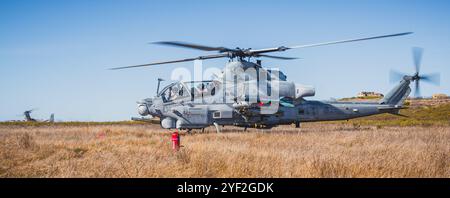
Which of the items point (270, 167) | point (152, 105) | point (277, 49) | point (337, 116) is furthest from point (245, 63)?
point (270, 167)

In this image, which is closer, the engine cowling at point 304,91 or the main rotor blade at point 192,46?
the main rotor blade at point 192,46

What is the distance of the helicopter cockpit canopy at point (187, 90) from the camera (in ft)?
63.7

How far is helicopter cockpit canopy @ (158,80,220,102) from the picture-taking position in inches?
764

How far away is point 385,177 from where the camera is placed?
6.36 m

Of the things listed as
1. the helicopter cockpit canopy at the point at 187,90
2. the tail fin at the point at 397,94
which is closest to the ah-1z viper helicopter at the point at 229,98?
the helicopter cockpit canopy at the point at 187,90

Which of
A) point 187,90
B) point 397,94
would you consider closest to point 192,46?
point 187,90

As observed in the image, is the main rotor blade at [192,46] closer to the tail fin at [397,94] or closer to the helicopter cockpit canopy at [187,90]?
the helicopter cockpit canopy at [187,90]

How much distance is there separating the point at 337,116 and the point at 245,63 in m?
6.78

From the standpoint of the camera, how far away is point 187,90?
19359 mm

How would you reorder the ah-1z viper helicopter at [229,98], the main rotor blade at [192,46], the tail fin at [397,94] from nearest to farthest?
the main rotor blade at [192,46]
the ah-1z viper helicopter at [229,98]
the tail fin at [397,94]

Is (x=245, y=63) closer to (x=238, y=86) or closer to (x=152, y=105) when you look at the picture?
(x=238, y=86)

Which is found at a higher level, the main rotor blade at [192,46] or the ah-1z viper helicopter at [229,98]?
the main rotor blade at [192,46]

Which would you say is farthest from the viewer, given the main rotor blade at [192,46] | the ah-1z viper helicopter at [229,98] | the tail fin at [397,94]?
the tail fin at [397,94]

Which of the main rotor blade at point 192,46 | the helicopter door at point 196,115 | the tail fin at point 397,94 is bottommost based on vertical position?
the helicopter door at point 196,115
